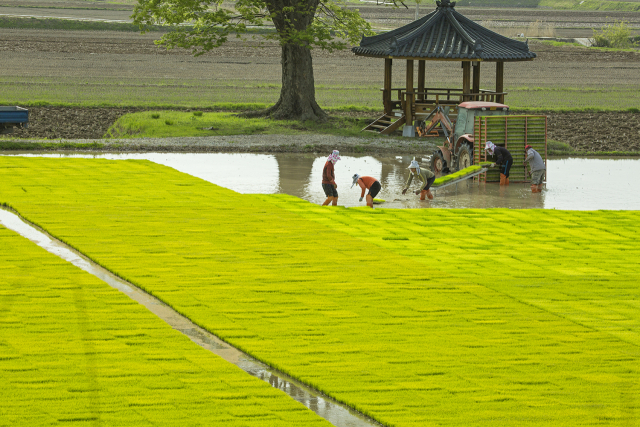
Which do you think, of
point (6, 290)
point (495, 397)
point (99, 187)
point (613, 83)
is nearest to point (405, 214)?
point (99, 187)

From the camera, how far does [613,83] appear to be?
55938 millimetres

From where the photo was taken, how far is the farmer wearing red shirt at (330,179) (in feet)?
62.6

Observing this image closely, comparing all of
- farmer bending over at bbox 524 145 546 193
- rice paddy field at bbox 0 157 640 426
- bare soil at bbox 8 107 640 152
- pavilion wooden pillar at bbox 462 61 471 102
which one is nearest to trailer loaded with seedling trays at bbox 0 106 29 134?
bare soil at bbox 8 107 640 152

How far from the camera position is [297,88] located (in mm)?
36531

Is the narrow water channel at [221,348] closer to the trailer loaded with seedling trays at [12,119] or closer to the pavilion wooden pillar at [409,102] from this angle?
the trailer loaded with seedling trays at [12,119]

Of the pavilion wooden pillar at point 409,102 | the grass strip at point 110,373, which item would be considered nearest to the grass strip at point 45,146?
the pavilion wooden pillar at point 409,102

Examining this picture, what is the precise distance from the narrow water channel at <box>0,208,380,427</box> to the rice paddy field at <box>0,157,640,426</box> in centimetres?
12

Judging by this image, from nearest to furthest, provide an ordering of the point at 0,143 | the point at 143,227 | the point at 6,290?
the point at 6,290 → the point at 143,227 → the point at 0,143

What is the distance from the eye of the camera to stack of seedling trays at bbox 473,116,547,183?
24.5 metres

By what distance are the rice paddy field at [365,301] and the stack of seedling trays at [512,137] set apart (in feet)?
15.7

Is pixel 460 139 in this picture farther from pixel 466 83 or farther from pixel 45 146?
pixel 45 146

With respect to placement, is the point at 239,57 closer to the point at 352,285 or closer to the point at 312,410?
the point at 352,285

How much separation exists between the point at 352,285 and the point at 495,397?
4604 mm

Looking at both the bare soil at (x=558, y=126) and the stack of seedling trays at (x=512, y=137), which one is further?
the bare soil at (x=558, y=126)
